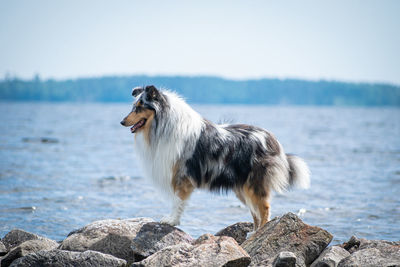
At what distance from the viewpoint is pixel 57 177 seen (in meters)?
15.0

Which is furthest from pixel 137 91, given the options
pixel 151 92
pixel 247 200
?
pixel 247 200

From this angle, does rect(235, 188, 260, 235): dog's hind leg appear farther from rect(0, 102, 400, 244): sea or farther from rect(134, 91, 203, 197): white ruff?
rect(134, 91, 203, 197): white ruff

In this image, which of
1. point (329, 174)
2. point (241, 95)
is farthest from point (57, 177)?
point (241, 95)

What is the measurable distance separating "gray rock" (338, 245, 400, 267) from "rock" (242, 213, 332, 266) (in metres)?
0.57

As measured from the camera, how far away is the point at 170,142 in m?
6.73

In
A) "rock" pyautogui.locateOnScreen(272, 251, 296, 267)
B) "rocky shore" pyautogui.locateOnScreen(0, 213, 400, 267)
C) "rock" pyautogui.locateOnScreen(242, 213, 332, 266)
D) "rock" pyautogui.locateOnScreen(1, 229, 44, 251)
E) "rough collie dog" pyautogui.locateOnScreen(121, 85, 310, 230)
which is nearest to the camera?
"rock" pyautogui.locateOnScreen(272, 251, 296, 267)

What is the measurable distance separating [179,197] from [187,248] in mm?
1188

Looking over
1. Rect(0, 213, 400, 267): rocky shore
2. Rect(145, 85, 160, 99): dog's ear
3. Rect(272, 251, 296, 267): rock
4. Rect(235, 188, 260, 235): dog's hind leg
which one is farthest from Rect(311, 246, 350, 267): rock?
Rect(145, 85, 160, 99): dog's ear

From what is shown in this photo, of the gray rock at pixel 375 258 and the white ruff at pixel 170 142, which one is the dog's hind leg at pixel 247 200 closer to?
the white ruff at pixel 170 142

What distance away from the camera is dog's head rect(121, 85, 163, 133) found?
21.5 feet

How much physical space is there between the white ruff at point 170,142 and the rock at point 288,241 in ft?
4.75

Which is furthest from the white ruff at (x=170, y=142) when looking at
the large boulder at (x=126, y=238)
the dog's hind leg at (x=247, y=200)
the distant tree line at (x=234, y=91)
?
the distant tree line at (x=234, y=91)

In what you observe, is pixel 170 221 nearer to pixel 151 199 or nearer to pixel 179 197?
pixel 179 197

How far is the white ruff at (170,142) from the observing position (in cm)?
672
